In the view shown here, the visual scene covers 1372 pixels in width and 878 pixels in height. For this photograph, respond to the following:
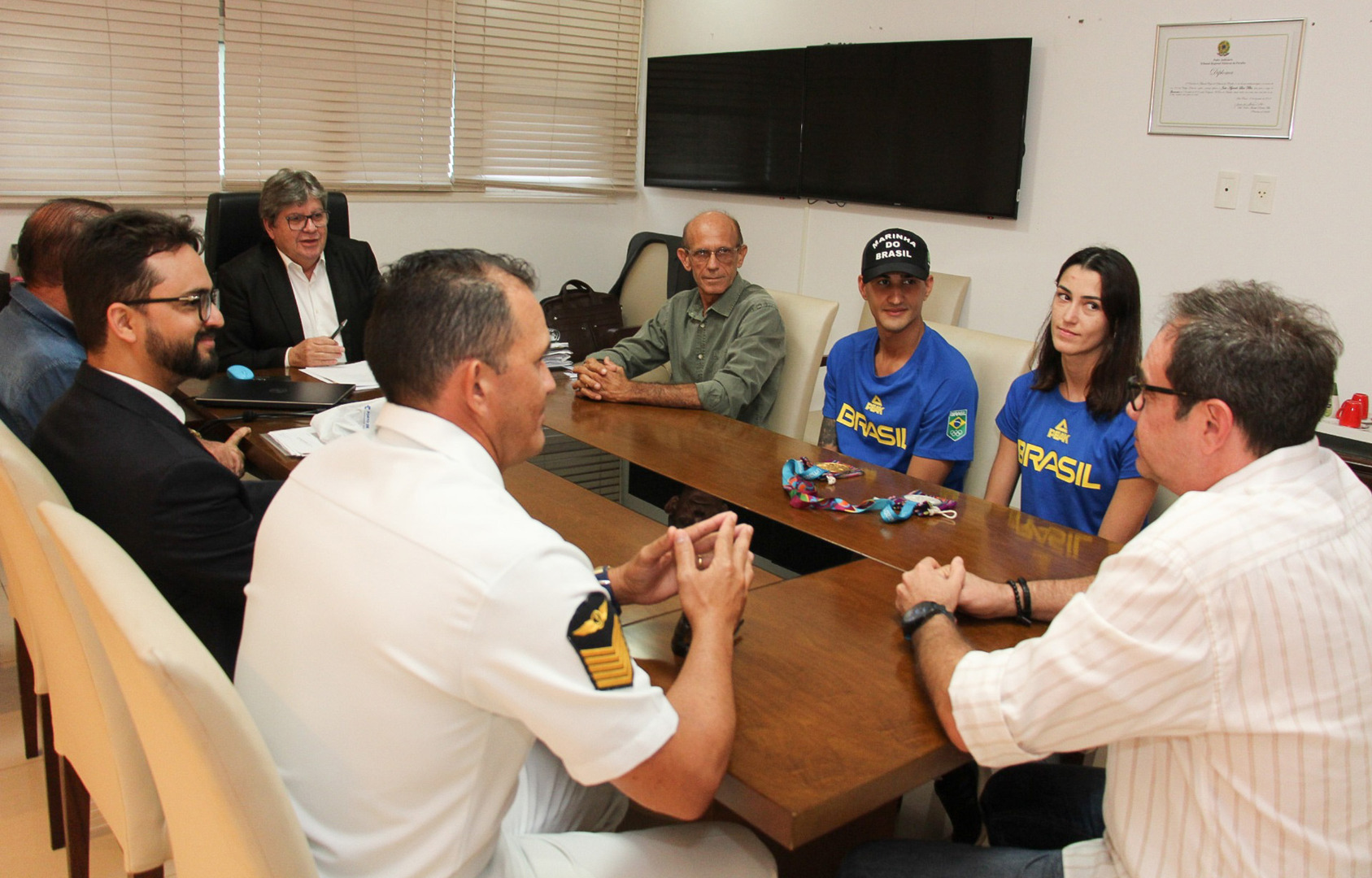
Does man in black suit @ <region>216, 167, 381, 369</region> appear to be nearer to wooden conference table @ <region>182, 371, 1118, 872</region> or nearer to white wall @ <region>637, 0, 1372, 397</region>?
Result: wooden conference table @ <region>182, 371, 1118, 872</region>

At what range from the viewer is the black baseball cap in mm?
2594

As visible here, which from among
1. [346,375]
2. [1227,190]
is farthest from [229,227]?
[1227,190]

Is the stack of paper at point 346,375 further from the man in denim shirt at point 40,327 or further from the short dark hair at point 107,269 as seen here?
the short dark hair at point 107,269

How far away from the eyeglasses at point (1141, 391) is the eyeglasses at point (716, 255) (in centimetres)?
177

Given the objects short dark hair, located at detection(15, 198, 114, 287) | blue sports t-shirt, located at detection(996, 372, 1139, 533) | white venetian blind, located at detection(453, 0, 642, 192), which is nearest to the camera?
blue sports t-shirt, located at detection(996, 372, 1139, 533)

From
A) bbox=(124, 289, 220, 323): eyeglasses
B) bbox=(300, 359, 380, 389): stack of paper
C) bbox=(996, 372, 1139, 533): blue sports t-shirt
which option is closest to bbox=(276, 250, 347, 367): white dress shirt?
bbox=(300, 359, 380, 389): stack of paper

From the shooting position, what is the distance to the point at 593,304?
497 centimetres

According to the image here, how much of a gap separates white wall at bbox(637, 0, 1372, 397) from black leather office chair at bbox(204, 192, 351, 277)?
2429mm

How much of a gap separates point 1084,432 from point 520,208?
3.99 m

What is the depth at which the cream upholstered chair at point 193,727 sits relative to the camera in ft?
3.18

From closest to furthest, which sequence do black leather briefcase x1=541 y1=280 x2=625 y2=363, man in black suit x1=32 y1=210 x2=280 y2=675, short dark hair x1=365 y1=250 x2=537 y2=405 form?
short dark hair x1=365 y1=250 x2=537 y2=405, man in black suit x1=32 y1=210 x2=280 y2=675, black leather briefcase x1=541 y1=280 x2=625 y2=363

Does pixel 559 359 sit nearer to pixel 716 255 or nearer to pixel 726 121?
pixel 716 255

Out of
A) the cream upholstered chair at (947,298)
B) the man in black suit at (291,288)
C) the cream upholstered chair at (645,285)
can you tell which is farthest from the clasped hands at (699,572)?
the cream upholstered chair at (645,285)

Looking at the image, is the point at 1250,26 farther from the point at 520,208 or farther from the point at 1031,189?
the point at 520,208
